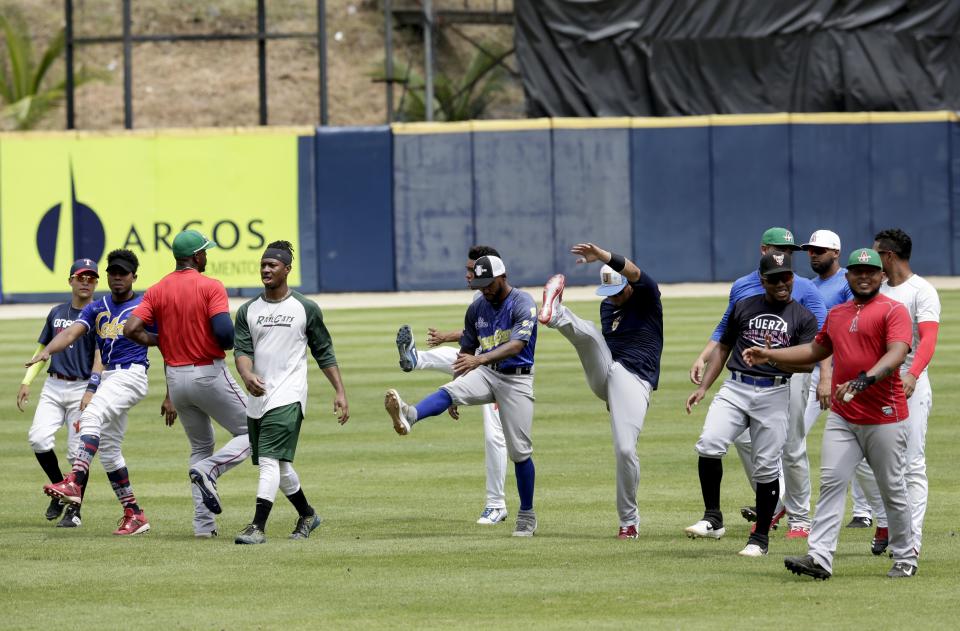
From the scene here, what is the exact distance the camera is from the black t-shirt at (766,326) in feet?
29.5

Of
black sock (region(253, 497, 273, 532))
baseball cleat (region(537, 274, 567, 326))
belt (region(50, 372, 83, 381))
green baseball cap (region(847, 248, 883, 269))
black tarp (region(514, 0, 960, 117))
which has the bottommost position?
black sock (region(253, 497, 273, 532))

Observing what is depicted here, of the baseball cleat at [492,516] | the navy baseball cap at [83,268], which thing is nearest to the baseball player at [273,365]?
the baseball cleat at [492,516]

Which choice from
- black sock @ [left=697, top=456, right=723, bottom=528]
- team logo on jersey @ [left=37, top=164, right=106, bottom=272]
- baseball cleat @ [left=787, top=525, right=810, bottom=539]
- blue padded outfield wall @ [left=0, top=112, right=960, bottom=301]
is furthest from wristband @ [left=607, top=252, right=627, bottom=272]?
team logo on jersey @ [left=37, top=164, right=106, bottom=272]

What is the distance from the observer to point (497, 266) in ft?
31.4

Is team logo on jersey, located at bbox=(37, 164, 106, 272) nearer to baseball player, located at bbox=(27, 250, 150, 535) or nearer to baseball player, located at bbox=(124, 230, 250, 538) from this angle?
baseball player, located at bbox=(27, 250, 150, 535)

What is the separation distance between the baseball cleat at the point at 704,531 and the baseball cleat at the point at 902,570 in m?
1.59

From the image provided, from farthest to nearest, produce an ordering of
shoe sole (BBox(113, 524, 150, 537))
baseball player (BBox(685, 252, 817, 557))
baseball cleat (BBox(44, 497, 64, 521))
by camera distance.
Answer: baseball cleat (BBox(44, 497, 64, 521)) < shoe sole (BBox(113, 524, 150, 537)) < baseball player (BBox(685, 252, 817, 557))

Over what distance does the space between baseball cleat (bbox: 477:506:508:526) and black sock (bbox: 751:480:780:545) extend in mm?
2172

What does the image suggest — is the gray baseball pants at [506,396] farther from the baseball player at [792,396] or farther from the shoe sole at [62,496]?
the shoe sole at [62,496]

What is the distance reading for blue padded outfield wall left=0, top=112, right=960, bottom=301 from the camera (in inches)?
1125

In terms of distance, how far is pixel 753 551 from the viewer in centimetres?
870

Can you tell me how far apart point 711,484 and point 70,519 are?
441cm

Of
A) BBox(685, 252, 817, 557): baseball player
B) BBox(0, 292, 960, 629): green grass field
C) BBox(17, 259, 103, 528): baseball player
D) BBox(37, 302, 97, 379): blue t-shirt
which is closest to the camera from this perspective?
BBox(0, 292, 960, 629): green grass field

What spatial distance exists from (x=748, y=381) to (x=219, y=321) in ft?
10.9
